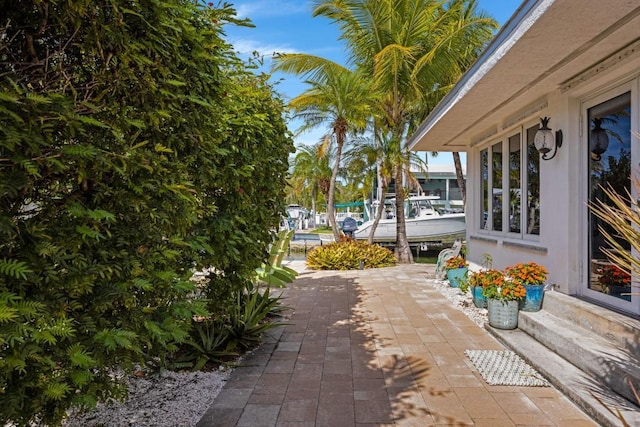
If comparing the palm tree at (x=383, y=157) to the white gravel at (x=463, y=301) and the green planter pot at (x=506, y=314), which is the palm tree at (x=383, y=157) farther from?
the green planter pot at (x=506, y=314)

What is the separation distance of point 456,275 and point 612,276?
3627mm

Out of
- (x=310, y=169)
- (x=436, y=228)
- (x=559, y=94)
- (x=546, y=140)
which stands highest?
(x=310, y=169)

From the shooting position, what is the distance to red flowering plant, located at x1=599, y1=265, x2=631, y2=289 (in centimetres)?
391

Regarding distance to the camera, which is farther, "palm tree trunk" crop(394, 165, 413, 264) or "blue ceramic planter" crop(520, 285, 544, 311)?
"palm tree trunk" crop(394, 165, 413, 264)

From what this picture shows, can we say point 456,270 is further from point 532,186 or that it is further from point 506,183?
point 532,186

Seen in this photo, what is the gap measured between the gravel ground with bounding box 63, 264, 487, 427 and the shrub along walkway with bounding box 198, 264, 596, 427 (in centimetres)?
13

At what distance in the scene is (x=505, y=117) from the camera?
6.64m

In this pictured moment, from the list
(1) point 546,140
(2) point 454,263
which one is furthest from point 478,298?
(1) point 546,140

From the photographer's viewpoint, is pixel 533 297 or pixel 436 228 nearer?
pixel 533 297

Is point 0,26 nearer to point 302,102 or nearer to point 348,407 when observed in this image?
point 348,407

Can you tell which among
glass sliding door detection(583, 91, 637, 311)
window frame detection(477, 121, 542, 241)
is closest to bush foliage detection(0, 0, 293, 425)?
glass sliding door detection(583, 91, 637, 311)

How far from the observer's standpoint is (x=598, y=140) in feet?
14.5

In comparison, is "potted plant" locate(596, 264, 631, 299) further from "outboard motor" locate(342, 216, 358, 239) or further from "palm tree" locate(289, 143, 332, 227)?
"palm tree" locate(289, 143, 332, 227)

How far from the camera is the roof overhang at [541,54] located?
3.19m
